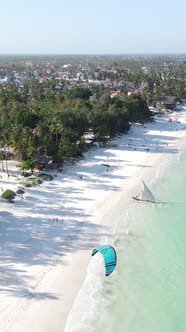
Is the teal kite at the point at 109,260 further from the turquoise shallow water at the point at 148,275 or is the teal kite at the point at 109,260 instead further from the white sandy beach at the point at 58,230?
the white sandy beach at the point at 58,230

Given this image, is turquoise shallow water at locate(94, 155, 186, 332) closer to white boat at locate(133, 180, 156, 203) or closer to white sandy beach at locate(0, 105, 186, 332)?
white boat at locate(133, 180, 156, 203)

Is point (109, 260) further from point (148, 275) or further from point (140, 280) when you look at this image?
point (148, 275)

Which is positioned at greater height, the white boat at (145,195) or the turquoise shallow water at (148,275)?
the white boat at (145,195)

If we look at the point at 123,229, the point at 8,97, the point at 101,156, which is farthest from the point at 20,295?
the point at 8,97

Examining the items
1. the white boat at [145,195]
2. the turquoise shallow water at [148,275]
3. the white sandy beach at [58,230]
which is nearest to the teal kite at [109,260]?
the turquoise shallow water at [148,275]

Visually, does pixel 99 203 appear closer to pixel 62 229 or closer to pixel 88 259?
pixel 62 229

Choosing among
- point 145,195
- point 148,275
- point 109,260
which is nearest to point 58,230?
point 109,260
